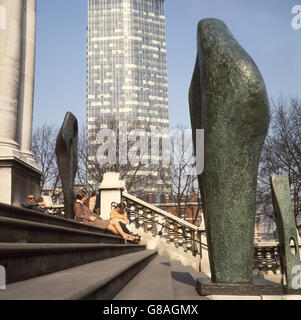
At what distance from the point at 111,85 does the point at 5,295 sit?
4689 inches

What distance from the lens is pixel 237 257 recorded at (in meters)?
3.41

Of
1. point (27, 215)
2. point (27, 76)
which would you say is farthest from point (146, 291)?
point (27, 76)

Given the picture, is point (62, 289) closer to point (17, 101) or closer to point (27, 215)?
point (27, 215)

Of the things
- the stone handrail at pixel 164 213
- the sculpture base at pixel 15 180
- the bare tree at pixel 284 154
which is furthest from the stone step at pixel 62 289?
the bare tree at pixel 284 154

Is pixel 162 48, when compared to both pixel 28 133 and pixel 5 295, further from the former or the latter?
pixel 5 295

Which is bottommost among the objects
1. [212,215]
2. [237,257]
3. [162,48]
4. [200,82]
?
[237,257]

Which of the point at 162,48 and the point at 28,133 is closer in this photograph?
the point at 28,133

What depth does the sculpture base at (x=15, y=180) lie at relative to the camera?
884 centimetres

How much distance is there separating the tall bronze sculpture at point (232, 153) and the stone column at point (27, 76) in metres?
8.80

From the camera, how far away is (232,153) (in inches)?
137

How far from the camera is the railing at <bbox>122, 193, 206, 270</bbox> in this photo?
12.1 metres

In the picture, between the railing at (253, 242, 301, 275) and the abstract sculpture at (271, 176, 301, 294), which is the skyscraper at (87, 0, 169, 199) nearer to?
the railing at (253, 242, 301, 275)

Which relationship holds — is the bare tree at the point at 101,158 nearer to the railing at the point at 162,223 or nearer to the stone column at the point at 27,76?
the railing at the point at 162,223
